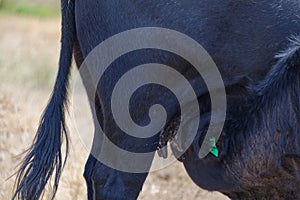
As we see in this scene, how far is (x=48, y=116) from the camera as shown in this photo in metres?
3.86

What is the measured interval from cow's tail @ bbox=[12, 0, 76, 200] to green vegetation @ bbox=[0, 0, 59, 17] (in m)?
8.28

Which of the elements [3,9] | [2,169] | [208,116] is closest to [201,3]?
[208,116]

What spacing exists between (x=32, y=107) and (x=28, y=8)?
5.69m

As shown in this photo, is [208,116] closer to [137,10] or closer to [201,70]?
[201,70]

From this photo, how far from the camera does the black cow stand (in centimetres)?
350

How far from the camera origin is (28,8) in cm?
1270

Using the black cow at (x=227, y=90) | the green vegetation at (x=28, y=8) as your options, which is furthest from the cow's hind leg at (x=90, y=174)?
the green vegetation at (x=28, y=8)

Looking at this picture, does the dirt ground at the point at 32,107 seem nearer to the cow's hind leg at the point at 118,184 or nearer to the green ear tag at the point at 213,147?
the cow's hind leg at the point at 118,184

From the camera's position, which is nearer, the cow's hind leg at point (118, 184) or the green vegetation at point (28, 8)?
the cow's hind leg at point (118, 184)

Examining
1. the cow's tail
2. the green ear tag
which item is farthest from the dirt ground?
the green ear tag

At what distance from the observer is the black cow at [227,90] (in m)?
3.50

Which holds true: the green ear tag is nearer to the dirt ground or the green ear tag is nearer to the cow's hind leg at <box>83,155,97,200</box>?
the cow's hind leg at <box>83,155,97,200</box>

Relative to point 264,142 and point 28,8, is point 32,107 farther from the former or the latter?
point 28,8

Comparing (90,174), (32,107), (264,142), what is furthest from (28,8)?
(264,142)
